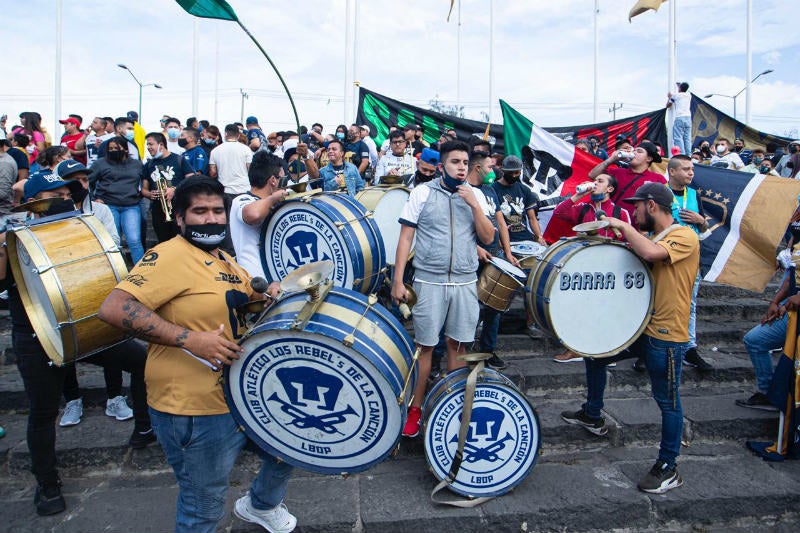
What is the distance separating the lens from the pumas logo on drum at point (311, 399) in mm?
2424

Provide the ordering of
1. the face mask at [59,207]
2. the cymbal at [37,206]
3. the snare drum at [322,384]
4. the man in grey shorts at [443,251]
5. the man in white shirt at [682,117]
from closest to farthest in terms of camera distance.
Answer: the snare drum at [322,384]
the cymbal at [37,206]
the face mask at [59,207]
the man in grey shorts at [443,251]
the man in white shirt at [682,117]

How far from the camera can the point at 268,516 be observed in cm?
335

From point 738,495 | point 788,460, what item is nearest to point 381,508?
point 738,495

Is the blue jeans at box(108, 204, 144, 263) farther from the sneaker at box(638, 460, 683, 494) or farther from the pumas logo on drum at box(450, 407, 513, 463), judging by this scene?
the sneaker at box(638, 460, 683, 494)

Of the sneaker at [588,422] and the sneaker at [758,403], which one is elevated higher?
the sneaker at [758,403]

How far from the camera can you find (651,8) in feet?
49.1

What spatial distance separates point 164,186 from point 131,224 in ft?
2.22

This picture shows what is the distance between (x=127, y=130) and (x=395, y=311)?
7.00m

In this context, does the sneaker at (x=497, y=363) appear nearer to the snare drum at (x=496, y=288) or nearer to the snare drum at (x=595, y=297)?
the snare drum at (x=496, y=288)

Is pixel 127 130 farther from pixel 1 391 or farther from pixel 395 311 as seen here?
pixel 395 311

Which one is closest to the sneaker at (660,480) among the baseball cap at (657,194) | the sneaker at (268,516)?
the baseball cap at (657,194)

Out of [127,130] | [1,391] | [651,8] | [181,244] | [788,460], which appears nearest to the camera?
[181,244]

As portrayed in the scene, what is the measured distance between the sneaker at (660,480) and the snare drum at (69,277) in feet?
12.4

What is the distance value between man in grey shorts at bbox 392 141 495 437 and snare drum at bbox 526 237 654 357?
23.5 inches
